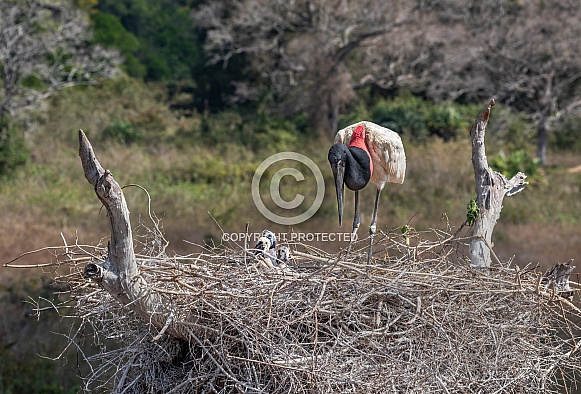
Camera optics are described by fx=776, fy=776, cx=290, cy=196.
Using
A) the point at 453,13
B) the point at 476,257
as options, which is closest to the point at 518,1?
the point at 453,13

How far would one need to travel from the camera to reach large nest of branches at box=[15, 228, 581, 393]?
4.21m

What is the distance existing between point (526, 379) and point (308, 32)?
22499mm

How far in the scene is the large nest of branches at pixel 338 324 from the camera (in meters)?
4.21

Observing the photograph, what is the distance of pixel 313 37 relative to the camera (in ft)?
86.2

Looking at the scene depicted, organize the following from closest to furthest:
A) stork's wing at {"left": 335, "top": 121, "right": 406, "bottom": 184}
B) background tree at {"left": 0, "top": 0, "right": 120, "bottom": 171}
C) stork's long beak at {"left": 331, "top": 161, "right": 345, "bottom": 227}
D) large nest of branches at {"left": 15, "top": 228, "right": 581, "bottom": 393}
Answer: large nest of branches at {"left": 15, "top": 228, "right": 581, "bottom": 393} → stork's long beak at {"left": 331, "top": 161, "right": 345, "bottom": 227} → stork's wing at {"left": 335, "top": 121, "right": 406, "bottom": 184} → background tree at {"left": 0, "top": 0, "right": 120, "bottom": 171}

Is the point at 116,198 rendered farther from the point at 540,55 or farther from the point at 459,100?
the point at 459,100

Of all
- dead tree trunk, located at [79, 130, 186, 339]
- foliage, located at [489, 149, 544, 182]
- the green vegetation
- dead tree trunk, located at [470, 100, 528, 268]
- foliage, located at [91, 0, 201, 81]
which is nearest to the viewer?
dead tree trunk, located at [79, 130, 186, 339]

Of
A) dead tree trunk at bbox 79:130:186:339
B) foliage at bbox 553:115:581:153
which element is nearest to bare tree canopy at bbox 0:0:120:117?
foliage at bbox 553:115:581:153

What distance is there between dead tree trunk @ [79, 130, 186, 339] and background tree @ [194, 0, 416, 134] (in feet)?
71.4

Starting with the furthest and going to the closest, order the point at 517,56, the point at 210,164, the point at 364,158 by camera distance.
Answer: the point at 517,56
the point at 210,164
the point at 364,158

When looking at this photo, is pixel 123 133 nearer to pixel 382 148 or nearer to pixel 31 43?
pixel 31 43

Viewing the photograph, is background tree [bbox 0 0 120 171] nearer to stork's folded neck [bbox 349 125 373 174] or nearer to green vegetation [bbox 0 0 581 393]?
green vegetation [bbox 0 0 581 393]

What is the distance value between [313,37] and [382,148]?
71.4 ft

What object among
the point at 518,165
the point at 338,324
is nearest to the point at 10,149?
the point at 518,165
